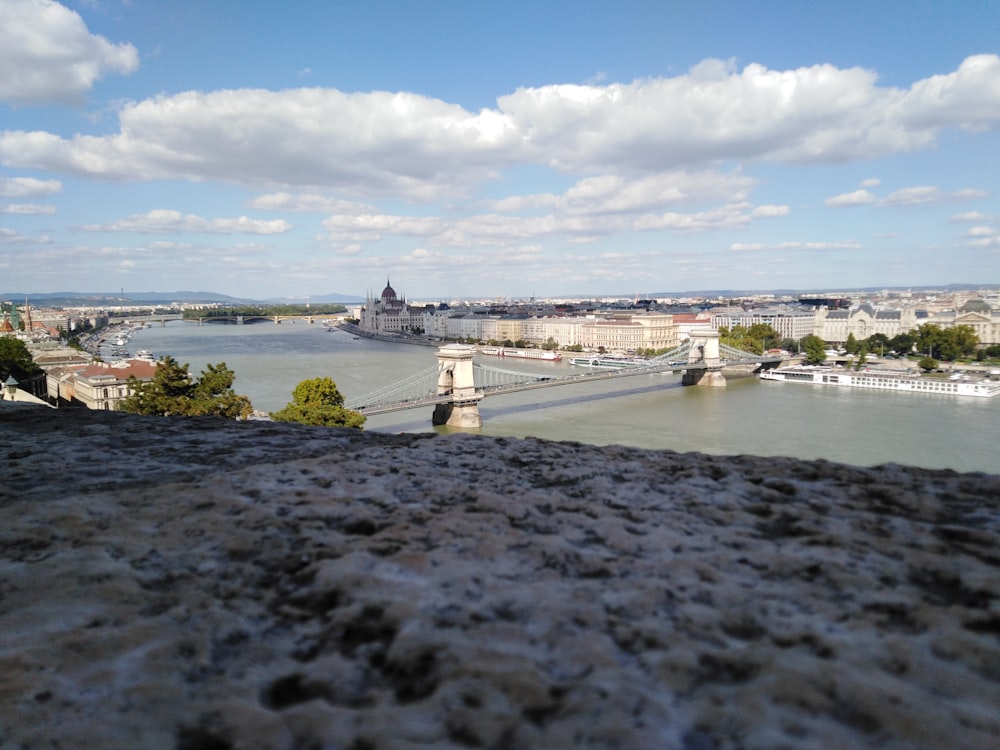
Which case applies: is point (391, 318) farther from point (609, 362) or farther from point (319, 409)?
point (319, 409)

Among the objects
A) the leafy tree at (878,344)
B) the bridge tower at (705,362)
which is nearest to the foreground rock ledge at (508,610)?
the bridge tower at (705,362)

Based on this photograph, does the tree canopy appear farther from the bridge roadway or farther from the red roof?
the red roof

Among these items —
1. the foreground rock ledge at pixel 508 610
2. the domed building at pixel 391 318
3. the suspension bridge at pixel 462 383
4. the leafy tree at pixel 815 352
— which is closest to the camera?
the foreground rock ledge at pixel 508 610

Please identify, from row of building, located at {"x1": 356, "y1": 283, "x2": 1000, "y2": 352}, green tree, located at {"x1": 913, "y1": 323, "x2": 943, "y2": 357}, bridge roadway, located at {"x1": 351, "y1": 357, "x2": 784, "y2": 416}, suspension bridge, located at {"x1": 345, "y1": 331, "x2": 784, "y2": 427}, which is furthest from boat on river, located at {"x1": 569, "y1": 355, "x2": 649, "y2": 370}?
green tree, located at {"x1": 913, "y1": 323, "x2": 943, "y2": 357}

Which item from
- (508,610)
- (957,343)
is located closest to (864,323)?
(957,343)

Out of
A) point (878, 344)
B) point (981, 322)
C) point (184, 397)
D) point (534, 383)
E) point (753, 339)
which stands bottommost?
point (534, 383)

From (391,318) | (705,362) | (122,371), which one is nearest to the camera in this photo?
(122,371)

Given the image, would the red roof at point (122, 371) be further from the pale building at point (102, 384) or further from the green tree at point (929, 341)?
the green tree at point (929, 341)
